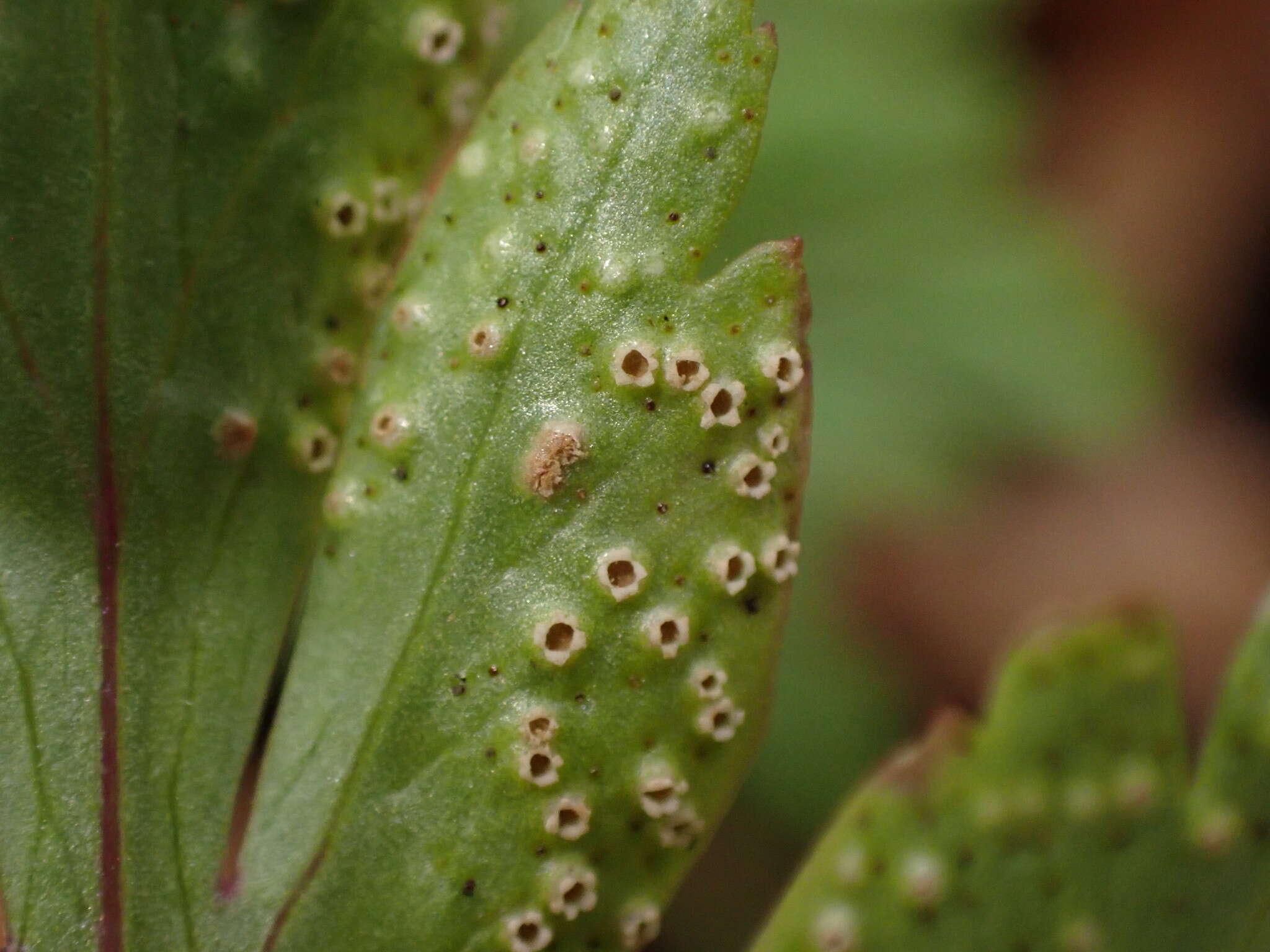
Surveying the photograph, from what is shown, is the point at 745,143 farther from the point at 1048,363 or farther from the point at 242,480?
the point at 1048,363

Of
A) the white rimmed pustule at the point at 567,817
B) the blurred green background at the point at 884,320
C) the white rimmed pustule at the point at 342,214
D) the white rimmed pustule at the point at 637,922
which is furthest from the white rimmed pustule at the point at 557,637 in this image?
the blurred green background at the point at 884,320

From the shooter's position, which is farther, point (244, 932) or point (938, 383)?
point (938, 383)

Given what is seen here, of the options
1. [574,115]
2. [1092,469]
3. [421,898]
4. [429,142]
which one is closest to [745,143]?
[574,115]

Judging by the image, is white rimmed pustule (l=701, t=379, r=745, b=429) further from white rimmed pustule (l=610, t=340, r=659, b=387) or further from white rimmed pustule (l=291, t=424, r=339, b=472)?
white rimmed pustule (l=291, t=424, r=339, b=472)

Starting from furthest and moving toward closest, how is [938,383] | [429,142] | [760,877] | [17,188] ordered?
[938,383] < [760,877] < [429,142] < [17,188]

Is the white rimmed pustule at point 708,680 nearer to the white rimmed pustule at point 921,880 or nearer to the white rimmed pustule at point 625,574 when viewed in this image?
the white rimmed pustule at point 625,574

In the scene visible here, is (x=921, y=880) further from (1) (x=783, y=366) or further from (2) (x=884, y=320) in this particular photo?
(2) (x=884, y=320)
